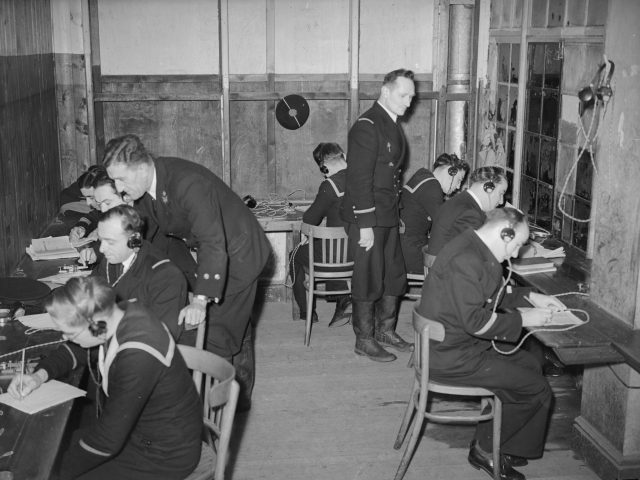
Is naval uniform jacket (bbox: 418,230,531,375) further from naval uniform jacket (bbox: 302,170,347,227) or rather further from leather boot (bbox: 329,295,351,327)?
leather boot (bbox: 329,295,351,327)

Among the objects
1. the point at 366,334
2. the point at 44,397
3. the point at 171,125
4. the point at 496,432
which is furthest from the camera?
the point at 171,125

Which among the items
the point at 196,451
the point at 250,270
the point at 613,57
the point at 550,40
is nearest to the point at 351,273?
the point at 250,270

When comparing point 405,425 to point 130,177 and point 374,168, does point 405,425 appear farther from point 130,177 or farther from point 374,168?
point 130,177

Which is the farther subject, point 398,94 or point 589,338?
point 398,94

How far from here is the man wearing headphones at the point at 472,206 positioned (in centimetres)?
444

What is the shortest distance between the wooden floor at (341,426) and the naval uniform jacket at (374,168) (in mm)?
939

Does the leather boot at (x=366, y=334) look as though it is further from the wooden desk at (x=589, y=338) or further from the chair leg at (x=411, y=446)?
the chair leg at (x=411, y=446)

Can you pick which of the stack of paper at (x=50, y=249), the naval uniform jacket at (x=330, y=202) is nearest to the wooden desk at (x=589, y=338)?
the naval uniform jacket at (x=330, y=202)

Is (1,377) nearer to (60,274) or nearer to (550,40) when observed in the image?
(60,274)

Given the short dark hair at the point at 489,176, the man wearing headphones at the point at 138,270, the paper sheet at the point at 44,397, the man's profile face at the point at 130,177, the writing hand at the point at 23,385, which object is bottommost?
the paper sheet at the point at 44,397

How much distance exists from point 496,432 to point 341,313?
2421mm

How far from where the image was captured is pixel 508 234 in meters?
3.49

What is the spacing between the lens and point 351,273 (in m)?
5.52

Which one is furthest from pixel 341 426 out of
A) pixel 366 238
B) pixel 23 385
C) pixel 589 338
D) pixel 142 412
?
pixel 23 385
